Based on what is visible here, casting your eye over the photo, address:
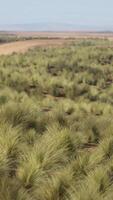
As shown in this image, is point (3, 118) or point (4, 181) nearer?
point (4, 181)

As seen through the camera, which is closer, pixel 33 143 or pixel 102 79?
pixel 33 143

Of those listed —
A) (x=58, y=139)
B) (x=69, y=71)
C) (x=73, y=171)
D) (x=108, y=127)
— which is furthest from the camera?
(x=69, y=71)

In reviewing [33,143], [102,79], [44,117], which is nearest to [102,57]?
[102,79]

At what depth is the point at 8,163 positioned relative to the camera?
22.2 feet

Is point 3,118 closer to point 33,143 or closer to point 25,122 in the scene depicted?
point 25,122

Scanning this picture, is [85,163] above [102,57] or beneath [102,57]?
above

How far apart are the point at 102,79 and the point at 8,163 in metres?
15.7

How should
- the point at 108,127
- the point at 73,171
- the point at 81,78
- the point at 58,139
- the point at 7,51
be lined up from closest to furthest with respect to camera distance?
the point at 73,171, the point at 58,139, the point at 108,127, the point at 81,78, the point at 7,51

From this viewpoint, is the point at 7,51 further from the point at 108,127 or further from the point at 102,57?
the point at 108,127

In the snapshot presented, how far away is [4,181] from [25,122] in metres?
3.93

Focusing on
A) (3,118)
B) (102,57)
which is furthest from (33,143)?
(102,57)

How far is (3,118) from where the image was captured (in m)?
9.06

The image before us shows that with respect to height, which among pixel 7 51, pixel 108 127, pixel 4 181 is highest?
pixel 4 181

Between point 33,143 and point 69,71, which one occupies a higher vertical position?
point 33,143
